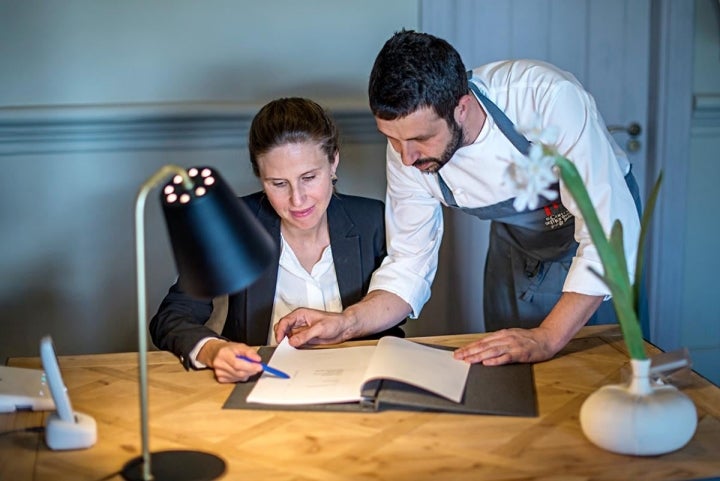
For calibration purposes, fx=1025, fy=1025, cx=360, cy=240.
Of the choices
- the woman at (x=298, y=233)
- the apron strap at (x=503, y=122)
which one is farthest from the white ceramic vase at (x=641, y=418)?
the woman at (x=298, y=233)

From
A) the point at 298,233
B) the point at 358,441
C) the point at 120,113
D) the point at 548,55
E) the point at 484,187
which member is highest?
the point at 548,55

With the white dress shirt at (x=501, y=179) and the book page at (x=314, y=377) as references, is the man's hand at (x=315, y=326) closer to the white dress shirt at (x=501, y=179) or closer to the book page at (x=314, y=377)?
the book page at (x=314, y=377)

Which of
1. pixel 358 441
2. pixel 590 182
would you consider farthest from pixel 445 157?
pixel 358 441

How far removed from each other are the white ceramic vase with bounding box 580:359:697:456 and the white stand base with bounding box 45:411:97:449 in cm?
81

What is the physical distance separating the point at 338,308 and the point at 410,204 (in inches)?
12.2

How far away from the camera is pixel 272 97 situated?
3.08 meters

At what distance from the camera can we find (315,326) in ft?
7.13

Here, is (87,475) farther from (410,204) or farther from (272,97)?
(272,97)

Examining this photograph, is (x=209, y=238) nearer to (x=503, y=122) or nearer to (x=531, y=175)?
(x=531, y=175)

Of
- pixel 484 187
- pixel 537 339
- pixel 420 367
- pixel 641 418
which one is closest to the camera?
pixel 641 418

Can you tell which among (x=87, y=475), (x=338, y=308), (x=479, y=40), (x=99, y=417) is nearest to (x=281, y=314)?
(x=338, y=308)

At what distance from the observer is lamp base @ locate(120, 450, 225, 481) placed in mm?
1558

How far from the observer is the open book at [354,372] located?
6.05 ft

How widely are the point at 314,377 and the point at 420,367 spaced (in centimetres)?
20
